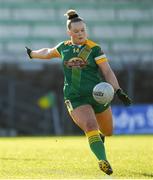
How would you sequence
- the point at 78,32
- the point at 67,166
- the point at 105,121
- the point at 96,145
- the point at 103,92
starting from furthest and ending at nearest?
the point at 67,166 < the point at 105,121 < the point at 78,32 < the point at 103,92 < the point at 96,145

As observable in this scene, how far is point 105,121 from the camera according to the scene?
399 inches

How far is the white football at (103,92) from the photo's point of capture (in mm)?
9312

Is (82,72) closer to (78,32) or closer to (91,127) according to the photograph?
(78,32)

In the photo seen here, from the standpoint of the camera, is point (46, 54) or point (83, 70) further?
point (46, 54)

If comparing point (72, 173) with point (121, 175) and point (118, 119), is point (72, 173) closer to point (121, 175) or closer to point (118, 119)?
point (121, 175)

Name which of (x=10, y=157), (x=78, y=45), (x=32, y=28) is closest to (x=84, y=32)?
(x=78, y=45)

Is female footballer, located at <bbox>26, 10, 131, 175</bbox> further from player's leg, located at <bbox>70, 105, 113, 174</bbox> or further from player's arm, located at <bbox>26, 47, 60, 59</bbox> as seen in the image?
player's arm, located at <bbox>26, 47, 60, 59</bbox>

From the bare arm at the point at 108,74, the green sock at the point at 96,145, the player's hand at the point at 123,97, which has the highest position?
the bare arm at the point at 108,74

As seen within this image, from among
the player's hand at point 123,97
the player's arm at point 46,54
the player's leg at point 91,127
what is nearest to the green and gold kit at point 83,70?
the player's leg at point 91,127

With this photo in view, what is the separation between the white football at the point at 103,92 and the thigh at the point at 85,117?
20cm

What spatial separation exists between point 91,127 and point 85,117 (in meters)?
0.16

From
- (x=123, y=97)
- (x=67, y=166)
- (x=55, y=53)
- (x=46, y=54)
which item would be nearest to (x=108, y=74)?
(x=123, y=97)

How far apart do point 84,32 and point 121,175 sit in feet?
6.31

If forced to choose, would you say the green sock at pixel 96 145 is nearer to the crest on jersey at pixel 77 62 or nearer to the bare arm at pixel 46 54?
the crest on jersey at pixel 77 62
